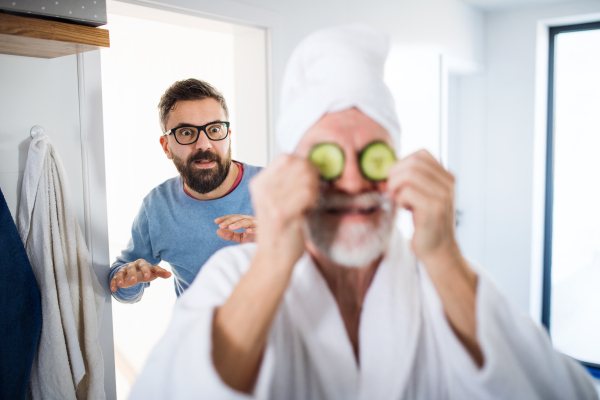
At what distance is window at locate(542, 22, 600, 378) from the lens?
3.03m

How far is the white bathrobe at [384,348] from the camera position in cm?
60

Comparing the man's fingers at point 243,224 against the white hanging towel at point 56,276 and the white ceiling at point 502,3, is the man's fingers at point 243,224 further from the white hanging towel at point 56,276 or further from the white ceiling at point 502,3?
the white ceiling at point 502,3

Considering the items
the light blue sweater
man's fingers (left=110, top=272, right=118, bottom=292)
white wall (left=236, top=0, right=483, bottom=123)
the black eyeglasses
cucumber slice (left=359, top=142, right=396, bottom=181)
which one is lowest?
man's fingers (left=110, top=272, right=118, bottom=292)

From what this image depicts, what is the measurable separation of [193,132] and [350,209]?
96cm

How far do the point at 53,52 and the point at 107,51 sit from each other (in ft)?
4.65

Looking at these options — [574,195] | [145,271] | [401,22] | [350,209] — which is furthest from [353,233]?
[574,195]

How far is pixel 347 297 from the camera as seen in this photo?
29.2 inches

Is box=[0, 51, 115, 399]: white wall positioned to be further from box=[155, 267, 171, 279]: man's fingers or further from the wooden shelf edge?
box=[155, 267, 171, 279]: man's fingers

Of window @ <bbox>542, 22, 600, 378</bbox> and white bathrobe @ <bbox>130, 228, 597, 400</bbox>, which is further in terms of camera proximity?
window @ <bbox>542, 22, 600, 378</bbox>

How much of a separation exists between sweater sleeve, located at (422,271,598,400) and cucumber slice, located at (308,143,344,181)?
0.27m

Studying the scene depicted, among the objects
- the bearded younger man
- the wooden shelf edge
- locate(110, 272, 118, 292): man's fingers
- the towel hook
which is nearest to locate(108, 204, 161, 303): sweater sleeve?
the bearded younger man

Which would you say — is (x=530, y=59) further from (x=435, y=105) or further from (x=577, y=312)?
(x=577, y=312)

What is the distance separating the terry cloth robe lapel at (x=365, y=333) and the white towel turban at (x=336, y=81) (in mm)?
230

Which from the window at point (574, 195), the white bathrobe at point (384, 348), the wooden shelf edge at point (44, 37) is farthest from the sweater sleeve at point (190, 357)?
the window at point (574, 195)
